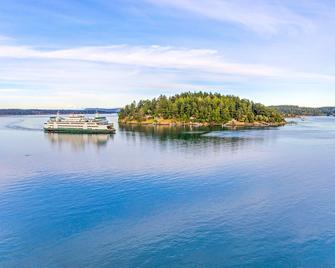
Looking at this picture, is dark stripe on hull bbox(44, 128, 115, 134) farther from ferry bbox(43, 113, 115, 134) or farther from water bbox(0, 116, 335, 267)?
water bbox(0, 116, 335, 267)

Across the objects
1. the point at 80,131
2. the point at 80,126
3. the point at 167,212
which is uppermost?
the point at 80,126

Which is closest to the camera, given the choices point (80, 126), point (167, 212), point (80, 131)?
point (167, 212)

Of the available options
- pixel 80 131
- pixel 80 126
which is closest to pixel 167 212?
pixel 80 131

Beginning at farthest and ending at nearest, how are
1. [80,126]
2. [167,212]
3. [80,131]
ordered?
[80,126] < [80,131] < [167,212]

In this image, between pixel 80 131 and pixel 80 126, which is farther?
pixel 80 126

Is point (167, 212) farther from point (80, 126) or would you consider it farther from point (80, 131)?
point (80, 126)

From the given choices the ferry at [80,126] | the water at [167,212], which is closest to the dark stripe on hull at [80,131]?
the ferry at [80,126]
